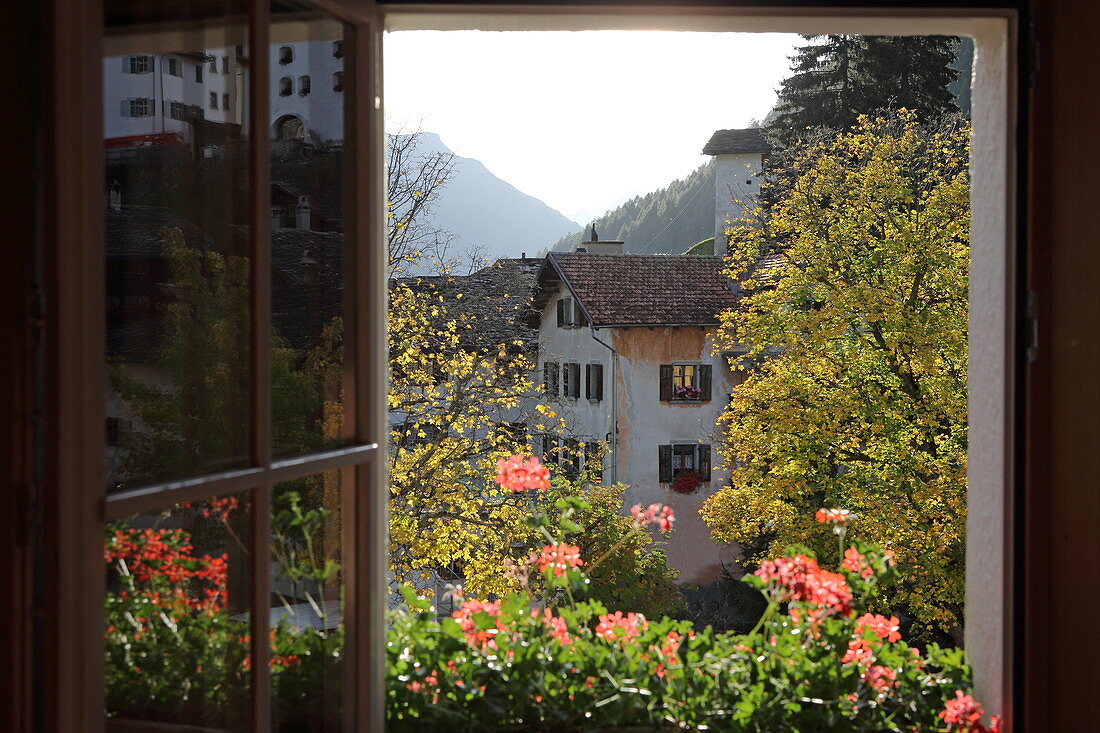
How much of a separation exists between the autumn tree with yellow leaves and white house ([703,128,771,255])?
8307 mm

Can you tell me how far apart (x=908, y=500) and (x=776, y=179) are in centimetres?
721

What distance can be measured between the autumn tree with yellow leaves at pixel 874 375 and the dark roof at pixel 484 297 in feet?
10.2

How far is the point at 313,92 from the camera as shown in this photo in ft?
4.32

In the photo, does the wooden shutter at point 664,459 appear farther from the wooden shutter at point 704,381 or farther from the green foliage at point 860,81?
the green foliage at point 860,81

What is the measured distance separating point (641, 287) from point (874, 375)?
7.65 meters

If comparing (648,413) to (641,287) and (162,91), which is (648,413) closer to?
(641,287)

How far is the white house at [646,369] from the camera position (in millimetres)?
18312

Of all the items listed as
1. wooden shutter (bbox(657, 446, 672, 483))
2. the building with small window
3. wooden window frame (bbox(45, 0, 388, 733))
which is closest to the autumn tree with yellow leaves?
wooden shutter (bbox(657, 446, 672, 483))

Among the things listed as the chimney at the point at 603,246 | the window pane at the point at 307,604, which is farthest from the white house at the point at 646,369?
the window pane at the point at 307,604

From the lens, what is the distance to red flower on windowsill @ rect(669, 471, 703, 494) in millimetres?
19109

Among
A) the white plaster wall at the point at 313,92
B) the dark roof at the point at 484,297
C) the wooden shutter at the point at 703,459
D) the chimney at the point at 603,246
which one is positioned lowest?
the wooden shutter at the point at 703,459
